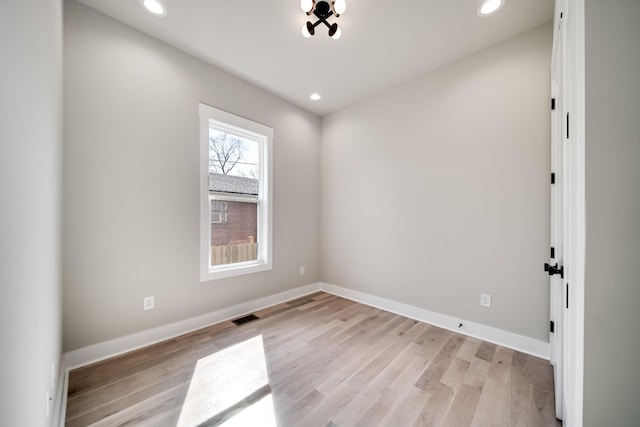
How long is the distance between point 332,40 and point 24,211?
250 cm

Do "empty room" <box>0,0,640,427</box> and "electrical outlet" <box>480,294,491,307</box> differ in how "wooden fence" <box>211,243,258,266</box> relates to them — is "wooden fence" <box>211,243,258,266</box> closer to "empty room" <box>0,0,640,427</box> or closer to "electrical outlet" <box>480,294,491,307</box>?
"empty room" <box>0,0,640,427</box>

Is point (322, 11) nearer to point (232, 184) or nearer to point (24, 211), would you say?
point (232, 184)

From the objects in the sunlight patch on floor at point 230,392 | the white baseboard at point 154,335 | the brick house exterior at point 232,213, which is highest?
the brick house exterior at point 232,213

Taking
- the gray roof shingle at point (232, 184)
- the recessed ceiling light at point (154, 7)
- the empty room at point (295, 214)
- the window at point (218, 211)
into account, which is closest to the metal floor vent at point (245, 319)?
the empty room at point (295, 214)

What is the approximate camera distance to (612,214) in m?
0.65

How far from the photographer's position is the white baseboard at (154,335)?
6.34 feet

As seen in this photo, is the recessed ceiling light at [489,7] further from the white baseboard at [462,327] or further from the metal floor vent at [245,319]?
the metal floor vent at [245,319]

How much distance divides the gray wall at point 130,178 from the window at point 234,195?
0.10 meters

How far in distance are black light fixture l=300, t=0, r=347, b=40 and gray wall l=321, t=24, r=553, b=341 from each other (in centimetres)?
141

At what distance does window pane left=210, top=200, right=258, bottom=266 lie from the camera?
2.83 meters

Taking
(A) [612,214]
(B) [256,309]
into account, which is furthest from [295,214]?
(A) [612,214]

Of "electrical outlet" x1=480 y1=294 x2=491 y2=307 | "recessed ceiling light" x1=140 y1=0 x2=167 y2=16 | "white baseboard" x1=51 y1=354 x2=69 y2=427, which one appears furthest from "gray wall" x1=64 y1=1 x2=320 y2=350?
"electrical outlet" x1=480 y1=294 x2=491 y2=307

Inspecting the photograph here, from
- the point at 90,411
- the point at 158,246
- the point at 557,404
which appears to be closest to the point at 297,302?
the point at 158,246

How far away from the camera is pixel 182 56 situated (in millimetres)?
2492
